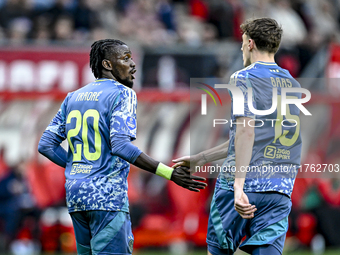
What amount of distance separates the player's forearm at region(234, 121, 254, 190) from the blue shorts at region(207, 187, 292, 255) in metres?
0.24

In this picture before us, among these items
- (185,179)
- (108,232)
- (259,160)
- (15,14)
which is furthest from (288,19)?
(108,232)

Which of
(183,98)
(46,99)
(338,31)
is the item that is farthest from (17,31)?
(338,31)

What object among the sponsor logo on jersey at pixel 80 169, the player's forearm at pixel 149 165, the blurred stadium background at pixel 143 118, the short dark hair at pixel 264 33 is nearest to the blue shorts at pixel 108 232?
the sponsor logo on jersey at pixel 80 169

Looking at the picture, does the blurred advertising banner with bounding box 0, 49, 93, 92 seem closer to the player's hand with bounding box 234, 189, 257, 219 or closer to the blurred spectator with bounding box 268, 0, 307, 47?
the blurred spectator with bounding box 268, 0, 307, 47

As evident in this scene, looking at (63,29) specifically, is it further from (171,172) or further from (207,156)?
(171,172)

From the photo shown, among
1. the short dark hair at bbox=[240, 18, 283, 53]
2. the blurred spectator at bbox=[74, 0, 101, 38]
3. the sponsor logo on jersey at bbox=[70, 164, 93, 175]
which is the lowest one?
the sponsor logo on jersey at bbox=[70, 164, 93, 175]

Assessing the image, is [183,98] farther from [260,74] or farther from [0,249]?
[260,74]

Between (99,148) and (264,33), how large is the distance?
1646 millimetres

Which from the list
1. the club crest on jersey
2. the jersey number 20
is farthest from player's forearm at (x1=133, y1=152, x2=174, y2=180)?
the jersey number 20

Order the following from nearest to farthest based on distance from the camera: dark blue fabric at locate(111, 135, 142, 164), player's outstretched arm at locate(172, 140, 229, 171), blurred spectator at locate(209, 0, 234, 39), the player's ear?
dark blue fabric at locate(111, 135, 142, 164) → the player's ear → player's outstretched arm at locate(172, 140, 229, 171) → blurred spectator at locate(209, 0, 234, 39)

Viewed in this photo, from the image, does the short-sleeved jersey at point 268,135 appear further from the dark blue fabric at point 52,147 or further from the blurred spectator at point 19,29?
the blurred spectator at point 19,29

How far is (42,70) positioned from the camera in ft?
37.8

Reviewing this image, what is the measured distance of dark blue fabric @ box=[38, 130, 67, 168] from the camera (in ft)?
16.6

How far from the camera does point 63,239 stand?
11.3m
